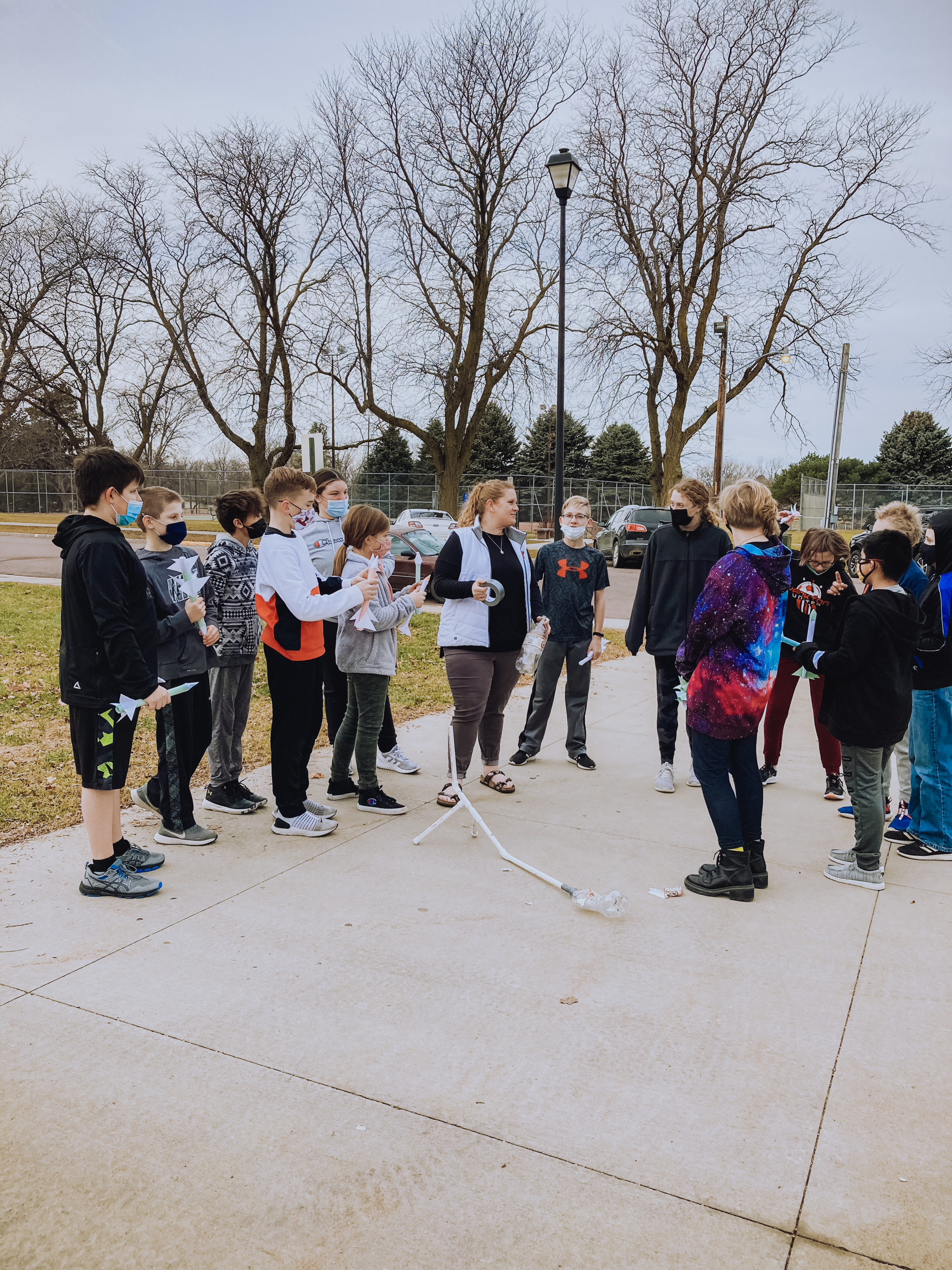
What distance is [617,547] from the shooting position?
2464 cm

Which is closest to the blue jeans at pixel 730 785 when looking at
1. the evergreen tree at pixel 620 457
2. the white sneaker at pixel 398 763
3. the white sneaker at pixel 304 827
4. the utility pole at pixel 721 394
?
the white sneaker at pixel 304 827

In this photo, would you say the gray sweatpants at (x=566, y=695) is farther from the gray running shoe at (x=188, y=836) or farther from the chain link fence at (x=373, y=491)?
the chain link fence at (x=373, y=491)

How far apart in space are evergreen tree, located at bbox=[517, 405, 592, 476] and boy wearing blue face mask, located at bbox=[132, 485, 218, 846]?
49452 millimetres

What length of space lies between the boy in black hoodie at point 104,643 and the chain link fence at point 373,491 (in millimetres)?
36687

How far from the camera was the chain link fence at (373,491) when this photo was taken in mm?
43750

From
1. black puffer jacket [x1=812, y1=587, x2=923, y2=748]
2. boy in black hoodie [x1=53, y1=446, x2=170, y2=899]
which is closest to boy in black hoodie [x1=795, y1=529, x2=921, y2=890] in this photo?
black puffer jacket [x1=812, y1=587, x2=923, y2=748]

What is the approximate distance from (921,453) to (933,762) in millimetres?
54864

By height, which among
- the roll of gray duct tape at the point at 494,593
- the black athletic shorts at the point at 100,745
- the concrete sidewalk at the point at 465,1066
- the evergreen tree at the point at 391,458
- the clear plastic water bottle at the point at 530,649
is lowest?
the concrete sidewalk at the point at 465,1066

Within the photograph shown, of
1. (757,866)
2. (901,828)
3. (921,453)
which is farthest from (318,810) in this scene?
(921,453)

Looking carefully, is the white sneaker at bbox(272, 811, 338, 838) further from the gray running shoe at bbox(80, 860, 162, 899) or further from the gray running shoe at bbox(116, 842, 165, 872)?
the gray running shoe at bbox(80, 860, 162, 899)

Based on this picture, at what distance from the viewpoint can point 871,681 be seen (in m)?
4.20

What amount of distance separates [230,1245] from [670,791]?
162 inches

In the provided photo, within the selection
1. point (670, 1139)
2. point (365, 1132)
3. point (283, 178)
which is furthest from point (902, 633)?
point (283, 178)

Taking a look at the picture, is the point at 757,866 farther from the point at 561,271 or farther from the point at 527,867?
the point at 561,271
